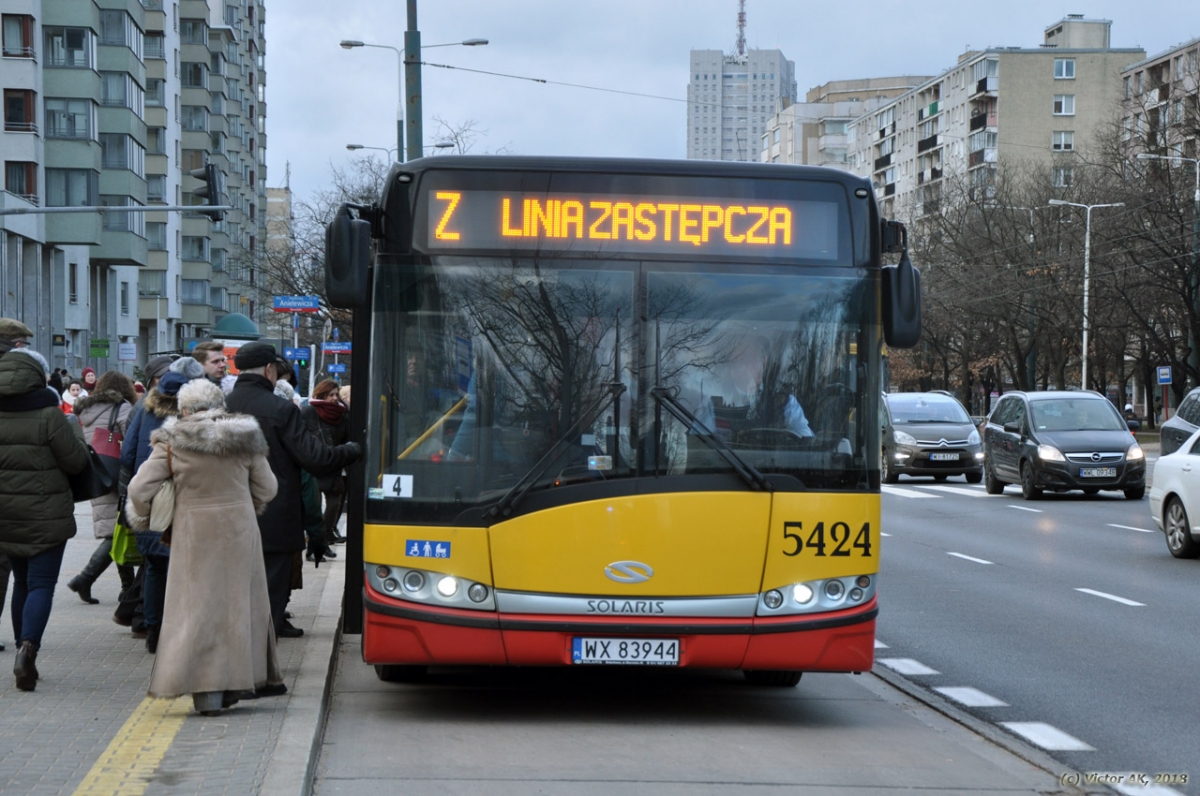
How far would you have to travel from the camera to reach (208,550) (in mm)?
7844

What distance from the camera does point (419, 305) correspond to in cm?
832

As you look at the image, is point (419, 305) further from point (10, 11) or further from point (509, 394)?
point (10, 11)

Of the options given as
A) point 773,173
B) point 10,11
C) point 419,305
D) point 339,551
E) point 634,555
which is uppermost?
point 10,11

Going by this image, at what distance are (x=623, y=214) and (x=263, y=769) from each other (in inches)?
128

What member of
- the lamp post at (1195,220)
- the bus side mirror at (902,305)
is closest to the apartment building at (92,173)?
the lamp post at (1195,220)

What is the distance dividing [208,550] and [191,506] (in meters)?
0.21

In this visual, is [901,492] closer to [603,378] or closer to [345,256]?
[603,378]

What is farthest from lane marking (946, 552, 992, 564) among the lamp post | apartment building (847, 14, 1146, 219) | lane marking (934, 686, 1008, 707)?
apartment building (847, 14, 1146, 219)

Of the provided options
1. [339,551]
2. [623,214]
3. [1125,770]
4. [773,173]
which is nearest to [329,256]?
[623,214]

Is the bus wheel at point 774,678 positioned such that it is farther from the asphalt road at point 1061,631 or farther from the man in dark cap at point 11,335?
the man in dark cap at point 11,335

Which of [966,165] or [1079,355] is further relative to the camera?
[966,165]

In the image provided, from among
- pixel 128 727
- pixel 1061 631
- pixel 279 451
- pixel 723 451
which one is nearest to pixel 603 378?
pixel 723 451

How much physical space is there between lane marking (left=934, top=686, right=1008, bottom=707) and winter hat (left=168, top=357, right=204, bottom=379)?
464cm

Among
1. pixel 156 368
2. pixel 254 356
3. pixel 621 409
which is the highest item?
pixel 254 356
